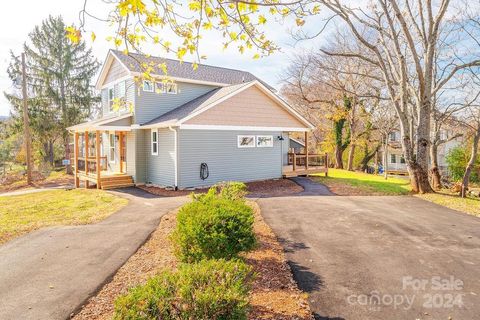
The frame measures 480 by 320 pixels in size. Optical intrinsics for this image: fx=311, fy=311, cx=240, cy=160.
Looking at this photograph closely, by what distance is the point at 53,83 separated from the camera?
29.0 metres

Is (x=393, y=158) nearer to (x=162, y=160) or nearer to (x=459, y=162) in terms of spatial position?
(x=459, y=162)

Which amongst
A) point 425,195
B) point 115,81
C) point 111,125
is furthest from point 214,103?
point 425,195

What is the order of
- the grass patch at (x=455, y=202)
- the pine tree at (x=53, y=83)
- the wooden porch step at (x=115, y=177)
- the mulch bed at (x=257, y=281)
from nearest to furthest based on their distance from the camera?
the mulch bed at (x=257, y=281) < the grass patch at (x=455, y=202) < the wooden porch step at (x=115, y=177) < the pine tree at (x=53, y=83)

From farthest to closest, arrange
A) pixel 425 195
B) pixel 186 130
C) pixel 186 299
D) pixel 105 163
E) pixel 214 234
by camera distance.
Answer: pixel 105 163
pixel 186 130
pixel 425 195
pixel 214 234
pixel 186 299

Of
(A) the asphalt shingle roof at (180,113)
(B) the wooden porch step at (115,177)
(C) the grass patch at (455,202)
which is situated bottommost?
Result: (C) the grass patch at (455,202)

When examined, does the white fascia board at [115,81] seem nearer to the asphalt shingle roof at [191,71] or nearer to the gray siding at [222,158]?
the asphalt shingle roof at [191,71]

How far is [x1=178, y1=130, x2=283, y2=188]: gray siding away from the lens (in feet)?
50.0

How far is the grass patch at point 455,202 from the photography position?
10.7 metres

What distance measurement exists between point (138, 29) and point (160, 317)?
4.03 meters

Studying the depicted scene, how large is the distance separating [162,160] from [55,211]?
584 centimetres

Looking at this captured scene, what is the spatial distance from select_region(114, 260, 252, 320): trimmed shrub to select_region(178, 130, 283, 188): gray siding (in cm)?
1192

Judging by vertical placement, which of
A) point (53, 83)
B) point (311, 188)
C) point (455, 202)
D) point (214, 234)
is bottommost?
point (455, 202)

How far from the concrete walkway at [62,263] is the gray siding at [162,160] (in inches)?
233

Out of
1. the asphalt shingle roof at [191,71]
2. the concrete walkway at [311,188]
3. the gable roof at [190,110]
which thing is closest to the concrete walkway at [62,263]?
the gable roof at [190,110]
